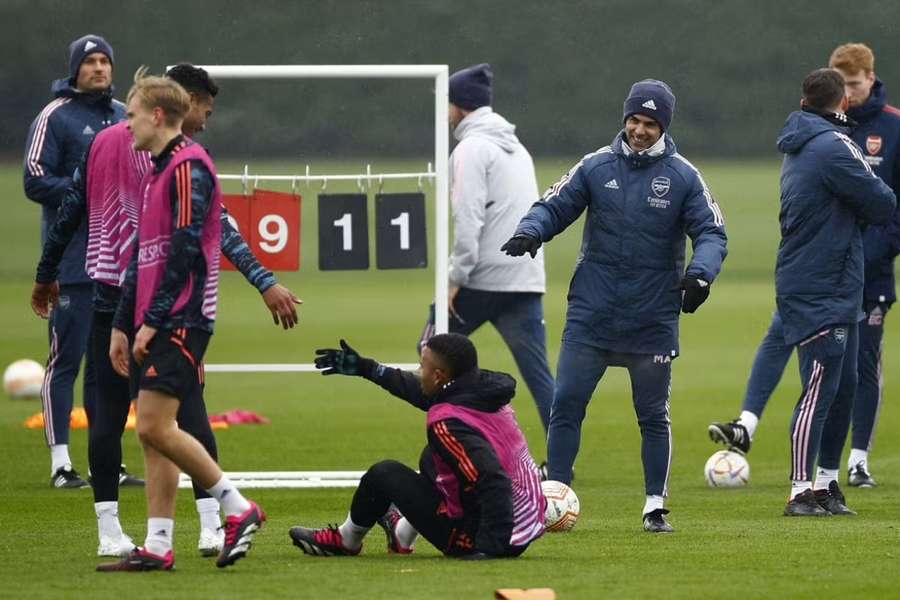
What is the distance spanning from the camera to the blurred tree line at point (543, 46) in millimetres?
29125

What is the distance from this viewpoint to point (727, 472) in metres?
9.79

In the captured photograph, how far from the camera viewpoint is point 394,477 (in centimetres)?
684

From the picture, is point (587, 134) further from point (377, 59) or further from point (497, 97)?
point (377, 59)

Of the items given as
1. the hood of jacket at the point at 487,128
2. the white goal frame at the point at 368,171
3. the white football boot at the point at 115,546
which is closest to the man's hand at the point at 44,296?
the white football boot at the point at 115,546

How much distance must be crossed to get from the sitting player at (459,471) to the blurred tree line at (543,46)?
20402 millimetres

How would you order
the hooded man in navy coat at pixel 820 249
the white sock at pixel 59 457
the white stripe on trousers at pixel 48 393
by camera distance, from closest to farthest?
the hooded man in navy coat at pixel 820 249, the white sock at pixel 59 457, the white stripe on trousers at pixel 48 393

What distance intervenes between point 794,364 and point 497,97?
1585 cm

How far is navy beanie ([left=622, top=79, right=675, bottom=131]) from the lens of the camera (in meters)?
7.83

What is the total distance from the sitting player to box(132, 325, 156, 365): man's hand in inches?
27.2

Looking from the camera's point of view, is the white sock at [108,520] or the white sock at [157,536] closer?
the white sock at [157,536]

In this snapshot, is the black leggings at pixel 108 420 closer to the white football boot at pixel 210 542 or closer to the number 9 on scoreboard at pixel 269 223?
the white football boot at pixel 210 542

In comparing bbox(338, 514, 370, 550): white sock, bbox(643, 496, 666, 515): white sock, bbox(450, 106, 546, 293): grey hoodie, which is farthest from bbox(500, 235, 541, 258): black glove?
bbox(450, 106, 546, 293): grey hoodie

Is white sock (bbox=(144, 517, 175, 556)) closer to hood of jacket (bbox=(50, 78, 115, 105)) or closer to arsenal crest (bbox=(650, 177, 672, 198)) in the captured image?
arsenal crest (bbox=(650, 177, 672, 198))

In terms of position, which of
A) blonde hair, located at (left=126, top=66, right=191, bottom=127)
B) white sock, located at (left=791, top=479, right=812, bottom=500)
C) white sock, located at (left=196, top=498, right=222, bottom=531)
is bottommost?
white sock, located at (left=791, top=479, right=812, bottom=500)
